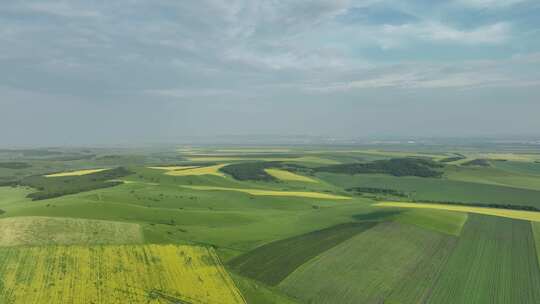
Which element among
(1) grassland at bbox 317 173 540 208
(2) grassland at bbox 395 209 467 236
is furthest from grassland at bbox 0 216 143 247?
(1) grassland at bbox 317 173 540 208

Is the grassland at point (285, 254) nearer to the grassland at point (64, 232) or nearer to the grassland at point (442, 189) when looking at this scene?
the grassland at point (64, 232)

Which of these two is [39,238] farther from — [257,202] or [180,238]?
[257,202]

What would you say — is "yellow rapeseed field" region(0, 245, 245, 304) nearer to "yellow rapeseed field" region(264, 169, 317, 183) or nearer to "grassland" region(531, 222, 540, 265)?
"grassland" region(531, 222, 540, 265)

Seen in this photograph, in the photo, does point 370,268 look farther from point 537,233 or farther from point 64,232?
point 64,232

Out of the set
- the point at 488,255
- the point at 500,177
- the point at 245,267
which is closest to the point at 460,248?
the point at 488,255

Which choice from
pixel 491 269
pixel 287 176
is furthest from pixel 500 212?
pixel 287 176

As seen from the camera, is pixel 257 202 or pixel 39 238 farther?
pixel 257 202
